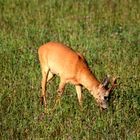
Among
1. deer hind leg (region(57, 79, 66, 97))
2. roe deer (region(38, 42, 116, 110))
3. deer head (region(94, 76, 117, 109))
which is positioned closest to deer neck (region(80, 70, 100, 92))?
roe deer (region(38, 42, 116, 110))

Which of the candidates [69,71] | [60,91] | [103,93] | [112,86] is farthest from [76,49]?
[112,86]

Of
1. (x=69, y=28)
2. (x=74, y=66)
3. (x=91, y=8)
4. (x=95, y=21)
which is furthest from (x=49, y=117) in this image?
(x=91, y=8)

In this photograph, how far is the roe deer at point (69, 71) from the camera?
871 centimetres

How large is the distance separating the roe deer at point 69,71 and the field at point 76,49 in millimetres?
153

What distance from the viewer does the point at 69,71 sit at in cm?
926

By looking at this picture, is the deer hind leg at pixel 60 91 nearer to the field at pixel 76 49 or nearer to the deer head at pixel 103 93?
the field at pixel 76 49

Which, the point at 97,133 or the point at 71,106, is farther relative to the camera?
the point at 71,106

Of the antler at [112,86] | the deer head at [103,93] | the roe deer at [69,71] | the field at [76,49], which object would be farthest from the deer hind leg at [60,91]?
the antler at [112,86]

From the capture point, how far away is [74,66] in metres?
9.23

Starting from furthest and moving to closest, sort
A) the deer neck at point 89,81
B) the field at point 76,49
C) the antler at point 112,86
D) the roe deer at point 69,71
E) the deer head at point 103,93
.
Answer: the deer neck at point 89,81, the roe deer at point 69,71, the deer head at point 103,93, the antler at point 112,86, the field at point 76,49

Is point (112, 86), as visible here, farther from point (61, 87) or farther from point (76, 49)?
point (76, 49)

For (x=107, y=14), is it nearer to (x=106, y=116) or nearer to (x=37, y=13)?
(x=37, y=13)

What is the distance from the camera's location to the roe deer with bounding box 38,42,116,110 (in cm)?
871

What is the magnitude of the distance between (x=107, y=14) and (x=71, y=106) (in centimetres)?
688
